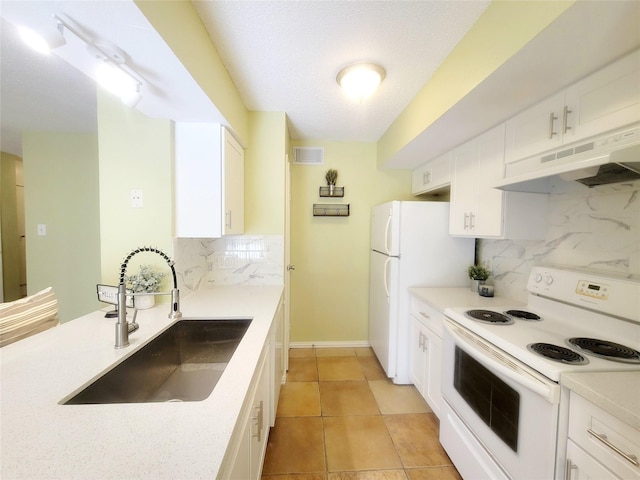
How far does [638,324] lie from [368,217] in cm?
208

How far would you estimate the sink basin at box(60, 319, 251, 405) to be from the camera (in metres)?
0.90

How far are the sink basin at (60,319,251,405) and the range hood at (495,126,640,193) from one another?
1695 mm

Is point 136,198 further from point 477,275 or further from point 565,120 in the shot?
point 477,275

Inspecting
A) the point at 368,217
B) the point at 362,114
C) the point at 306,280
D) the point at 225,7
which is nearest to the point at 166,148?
the point at 225,7

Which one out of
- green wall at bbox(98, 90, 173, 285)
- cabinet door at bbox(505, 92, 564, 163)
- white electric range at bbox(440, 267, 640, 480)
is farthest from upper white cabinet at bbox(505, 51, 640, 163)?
green wall at bbox(98, 90, 173, 285)

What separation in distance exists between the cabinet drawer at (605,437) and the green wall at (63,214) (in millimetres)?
3678

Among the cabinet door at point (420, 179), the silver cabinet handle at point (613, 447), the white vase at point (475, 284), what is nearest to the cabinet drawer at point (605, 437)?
the silver cabinet handle at point (613, 447)

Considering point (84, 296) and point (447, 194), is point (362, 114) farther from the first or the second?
point (84, 296)

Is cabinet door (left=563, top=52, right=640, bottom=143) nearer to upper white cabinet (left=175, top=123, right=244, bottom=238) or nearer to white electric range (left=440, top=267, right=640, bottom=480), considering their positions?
white electric range (left=440, top=267, right=640, bottom=480)

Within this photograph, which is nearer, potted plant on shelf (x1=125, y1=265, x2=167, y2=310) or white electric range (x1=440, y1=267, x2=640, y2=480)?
white electric range (x1=440, y1=267, x2=640, y2=480)

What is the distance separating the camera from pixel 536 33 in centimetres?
86

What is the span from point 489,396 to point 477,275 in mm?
1072

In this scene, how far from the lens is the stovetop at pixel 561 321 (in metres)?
0.93

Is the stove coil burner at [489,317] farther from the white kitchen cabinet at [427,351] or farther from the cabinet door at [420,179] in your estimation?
the cabinet door at [420,179]
